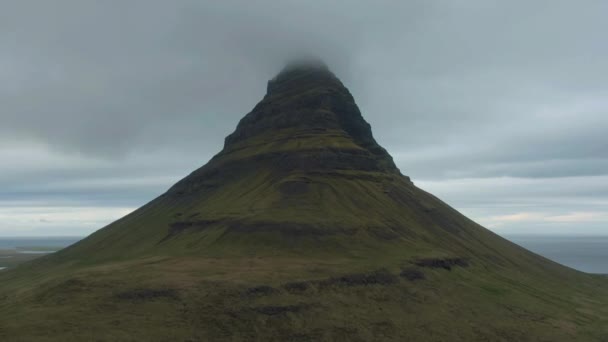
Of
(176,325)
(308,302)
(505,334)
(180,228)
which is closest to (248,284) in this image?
(308,302)

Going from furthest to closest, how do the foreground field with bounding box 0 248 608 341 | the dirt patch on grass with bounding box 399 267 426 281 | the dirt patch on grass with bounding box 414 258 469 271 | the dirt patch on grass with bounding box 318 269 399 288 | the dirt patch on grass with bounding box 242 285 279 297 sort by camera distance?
the dirt patch on grass with bounding box 414 258 469 271 < the dirt patch on grass with bounding box 399 267 426 281 < the dirt patch on grass with bounding box 318 269 399 288 < the dirt patch on grass with bounding box 242 285 279 297 < the foreground field with bounding box 0 248 608 341

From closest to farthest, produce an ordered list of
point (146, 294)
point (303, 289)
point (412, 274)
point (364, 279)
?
1. point (146, 294)
2. point (303, 289)
3. point (364, 279)
4. point (412, 274)

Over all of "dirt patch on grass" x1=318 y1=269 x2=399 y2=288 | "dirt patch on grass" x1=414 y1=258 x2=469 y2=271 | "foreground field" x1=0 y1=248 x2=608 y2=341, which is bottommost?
"foreground field" x1=0 y1=248 x2=608 y2=341

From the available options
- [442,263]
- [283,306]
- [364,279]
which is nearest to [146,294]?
[283,306]

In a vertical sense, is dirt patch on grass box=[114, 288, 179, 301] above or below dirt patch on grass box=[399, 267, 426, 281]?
below

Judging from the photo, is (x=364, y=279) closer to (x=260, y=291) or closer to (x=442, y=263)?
(x=260, y=291)

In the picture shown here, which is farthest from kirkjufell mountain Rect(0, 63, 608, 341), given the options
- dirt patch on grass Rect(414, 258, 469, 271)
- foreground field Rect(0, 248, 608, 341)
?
dirt patch on grass Rect(414, 258, 469, 271)

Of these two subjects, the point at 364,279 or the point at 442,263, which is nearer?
the point at 364,279

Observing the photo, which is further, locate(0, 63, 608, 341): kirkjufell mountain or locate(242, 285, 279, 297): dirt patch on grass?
locate(242, 285, 279, 297): dirt patch on grass

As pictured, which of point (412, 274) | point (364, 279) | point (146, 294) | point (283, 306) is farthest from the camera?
point (412, 274)

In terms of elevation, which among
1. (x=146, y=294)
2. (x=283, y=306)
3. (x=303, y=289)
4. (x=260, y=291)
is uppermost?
(x=303, y=289)

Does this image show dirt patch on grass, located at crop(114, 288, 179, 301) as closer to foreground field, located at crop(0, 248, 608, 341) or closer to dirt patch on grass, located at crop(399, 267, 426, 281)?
foreground field, located at crop(0, 248, 608, 341)

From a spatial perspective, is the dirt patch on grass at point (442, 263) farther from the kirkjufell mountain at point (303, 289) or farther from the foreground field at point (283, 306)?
the foreground field at point (283, 306)
